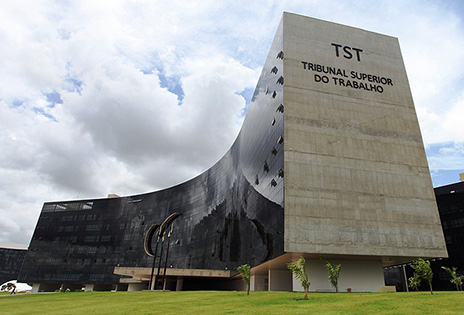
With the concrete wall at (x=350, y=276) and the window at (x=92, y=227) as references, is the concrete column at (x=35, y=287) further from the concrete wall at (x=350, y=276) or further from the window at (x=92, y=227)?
the concrete wall at (x=350, y=276)

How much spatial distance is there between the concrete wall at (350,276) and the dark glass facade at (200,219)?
572 centimetres

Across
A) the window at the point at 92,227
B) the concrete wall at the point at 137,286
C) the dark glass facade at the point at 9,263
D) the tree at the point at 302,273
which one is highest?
the window at the point at 92,227

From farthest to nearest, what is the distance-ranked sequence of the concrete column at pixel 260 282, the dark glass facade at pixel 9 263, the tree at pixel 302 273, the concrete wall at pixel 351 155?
the dark glass facade at pixel 9 263
the concrete column at pixel 260 282
the concrete wall at pixel 351 155
the tree at pixel 302 273

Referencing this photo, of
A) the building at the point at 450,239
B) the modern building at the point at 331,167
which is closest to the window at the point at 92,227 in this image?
the modern building at the point at 331,167

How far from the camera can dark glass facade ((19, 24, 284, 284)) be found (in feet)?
165

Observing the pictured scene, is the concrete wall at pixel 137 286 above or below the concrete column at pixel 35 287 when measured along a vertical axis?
above

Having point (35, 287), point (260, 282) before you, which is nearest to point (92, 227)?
point (35, 287)

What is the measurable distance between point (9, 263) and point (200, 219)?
13834cm

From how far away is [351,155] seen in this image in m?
45.9

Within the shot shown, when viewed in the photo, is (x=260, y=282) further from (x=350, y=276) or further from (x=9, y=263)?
(x=9, y=263)

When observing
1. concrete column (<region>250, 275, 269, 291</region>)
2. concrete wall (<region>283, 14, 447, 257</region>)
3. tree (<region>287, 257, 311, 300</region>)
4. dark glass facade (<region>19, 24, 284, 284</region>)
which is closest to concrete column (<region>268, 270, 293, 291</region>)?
dark glass facade (<region>19, 24, 284, 284</region>)

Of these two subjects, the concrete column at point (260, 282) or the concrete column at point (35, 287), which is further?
the concrete column at point (35, 287)

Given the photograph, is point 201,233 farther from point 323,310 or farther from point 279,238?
point 323,310

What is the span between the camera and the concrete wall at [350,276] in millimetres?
42719
